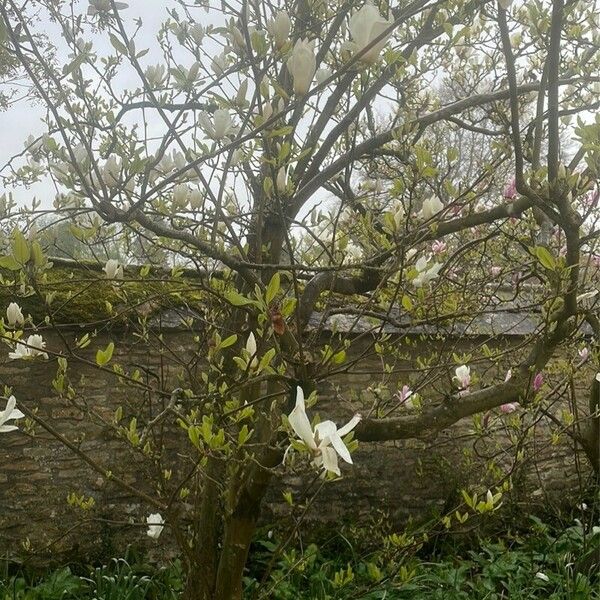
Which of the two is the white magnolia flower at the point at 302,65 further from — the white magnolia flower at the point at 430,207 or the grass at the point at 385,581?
the grass at the point at 385,581

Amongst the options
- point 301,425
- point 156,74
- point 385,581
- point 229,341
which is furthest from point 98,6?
point 385,581

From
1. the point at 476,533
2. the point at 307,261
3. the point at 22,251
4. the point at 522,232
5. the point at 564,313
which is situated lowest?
the point at 476,533

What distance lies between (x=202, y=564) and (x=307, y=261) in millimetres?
1362

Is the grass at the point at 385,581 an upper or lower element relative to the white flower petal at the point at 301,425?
lower

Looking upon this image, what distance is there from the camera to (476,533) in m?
4.68

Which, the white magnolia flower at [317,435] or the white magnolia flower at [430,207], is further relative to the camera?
the white magnolia flower at [430,207]

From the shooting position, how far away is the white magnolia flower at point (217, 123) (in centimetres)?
166

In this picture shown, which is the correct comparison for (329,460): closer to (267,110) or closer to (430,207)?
(267,110)

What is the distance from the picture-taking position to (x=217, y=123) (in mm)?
1672

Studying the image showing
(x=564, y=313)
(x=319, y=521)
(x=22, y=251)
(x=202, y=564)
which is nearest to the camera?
(x=22, y=251)

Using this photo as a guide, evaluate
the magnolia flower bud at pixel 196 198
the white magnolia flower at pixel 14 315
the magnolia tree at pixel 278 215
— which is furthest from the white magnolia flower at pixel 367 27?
the white magnolia flower at pixel 14 315

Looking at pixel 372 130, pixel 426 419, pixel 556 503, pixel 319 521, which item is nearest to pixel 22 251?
pixel 426 419

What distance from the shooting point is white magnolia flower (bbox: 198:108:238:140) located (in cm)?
166

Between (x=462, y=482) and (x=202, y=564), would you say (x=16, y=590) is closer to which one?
(x=202, y=564)
